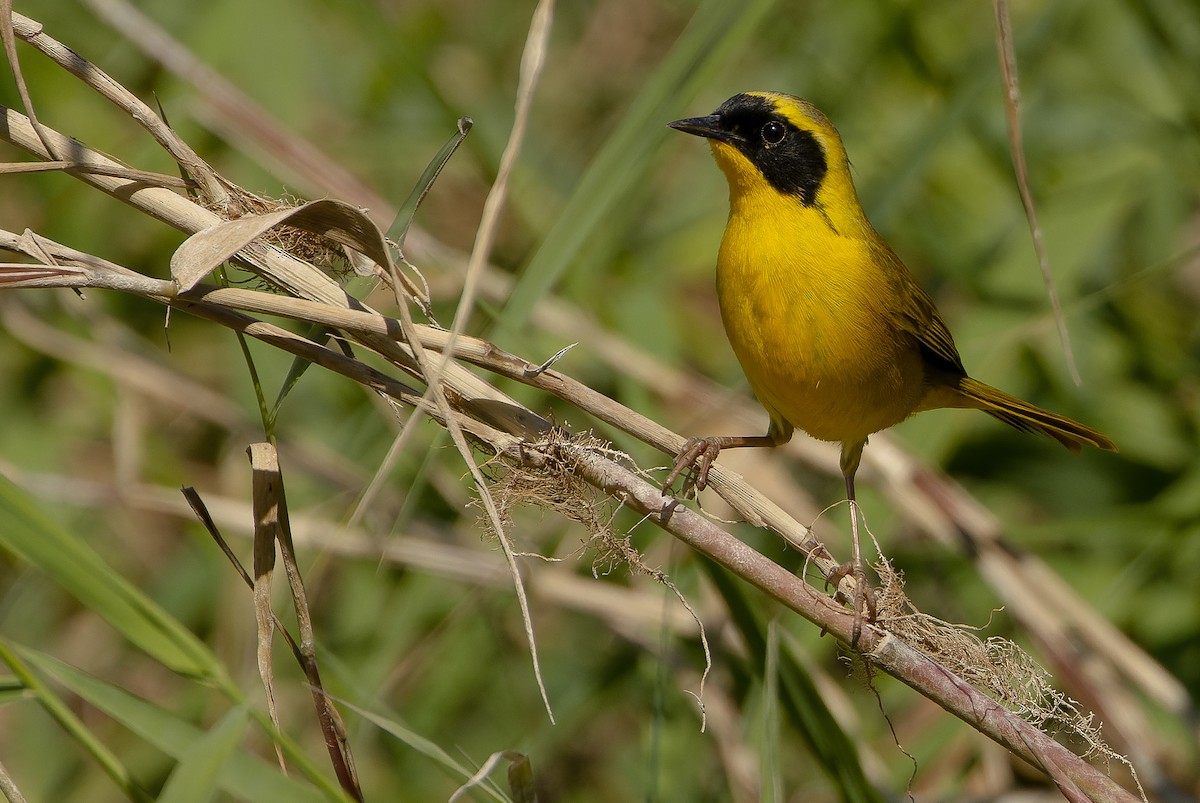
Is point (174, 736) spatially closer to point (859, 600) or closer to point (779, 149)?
point (859, 600)

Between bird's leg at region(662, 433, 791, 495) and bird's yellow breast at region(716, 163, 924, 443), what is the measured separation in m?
0.13

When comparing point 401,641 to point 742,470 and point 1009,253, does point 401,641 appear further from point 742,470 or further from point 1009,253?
point 1009,253

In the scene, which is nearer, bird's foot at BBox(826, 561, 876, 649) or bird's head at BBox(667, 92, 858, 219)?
bird's foot at BBox(826, 561, 876, 649)

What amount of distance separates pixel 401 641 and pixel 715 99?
3484 millimetres

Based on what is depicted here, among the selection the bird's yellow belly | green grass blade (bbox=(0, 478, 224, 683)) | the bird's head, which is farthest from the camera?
the bird's head

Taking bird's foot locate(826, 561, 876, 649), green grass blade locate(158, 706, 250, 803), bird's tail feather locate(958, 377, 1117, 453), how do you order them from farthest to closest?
bird's tail feather locate(958, 377, 1117, 453) → bird's foot locate(826, 561, 876, 649) → green grass blade locate(158, 706, 250, 803)

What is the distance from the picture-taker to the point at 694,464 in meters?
2.42

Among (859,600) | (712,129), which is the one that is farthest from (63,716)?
(712,129)

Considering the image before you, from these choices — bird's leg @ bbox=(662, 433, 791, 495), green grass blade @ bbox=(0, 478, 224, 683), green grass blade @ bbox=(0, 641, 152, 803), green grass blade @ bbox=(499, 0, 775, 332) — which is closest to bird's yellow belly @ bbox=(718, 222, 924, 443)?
bird's leg @ bbox=(662, 433, 791, 495)

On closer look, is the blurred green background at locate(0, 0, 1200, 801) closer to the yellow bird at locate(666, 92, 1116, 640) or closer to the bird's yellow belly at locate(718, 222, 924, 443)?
the yellow bird at locate(666, 92, 1116, 640)

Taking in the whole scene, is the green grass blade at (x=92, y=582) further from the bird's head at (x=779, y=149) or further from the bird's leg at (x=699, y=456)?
the bird's head at (x=779, y=149)

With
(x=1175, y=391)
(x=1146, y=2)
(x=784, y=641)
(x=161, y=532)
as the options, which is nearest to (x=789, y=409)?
(x=784, y=641)

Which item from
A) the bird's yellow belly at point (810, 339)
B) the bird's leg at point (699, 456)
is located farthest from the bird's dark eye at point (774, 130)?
the bird's leg at point (699, 456)

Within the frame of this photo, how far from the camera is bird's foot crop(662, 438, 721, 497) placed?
2135 mm
